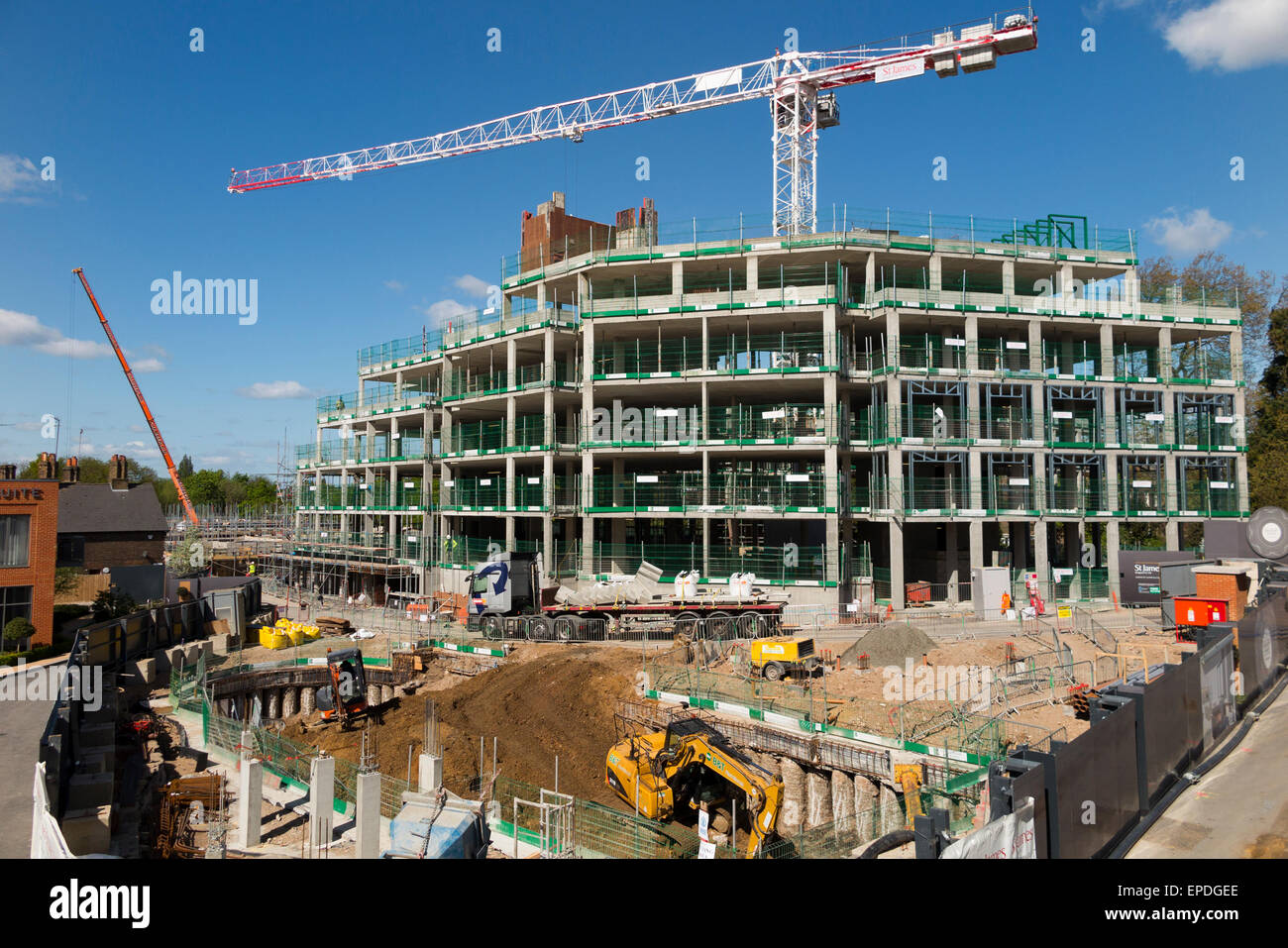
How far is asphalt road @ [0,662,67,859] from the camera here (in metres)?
11.4

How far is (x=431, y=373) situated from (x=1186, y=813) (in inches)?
1914

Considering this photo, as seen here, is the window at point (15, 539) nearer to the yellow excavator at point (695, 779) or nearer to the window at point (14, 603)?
the window at point (14, 603)

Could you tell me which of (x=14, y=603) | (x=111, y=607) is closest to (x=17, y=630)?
(x=14, y=603)

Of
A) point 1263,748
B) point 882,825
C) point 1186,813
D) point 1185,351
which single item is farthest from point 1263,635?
point 1185,351

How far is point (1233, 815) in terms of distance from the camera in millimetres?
9109

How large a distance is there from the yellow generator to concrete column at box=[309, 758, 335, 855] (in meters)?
12.9

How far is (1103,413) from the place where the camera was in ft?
126

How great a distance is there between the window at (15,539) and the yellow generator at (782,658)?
24619 mm

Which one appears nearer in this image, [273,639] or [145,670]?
[145,670]

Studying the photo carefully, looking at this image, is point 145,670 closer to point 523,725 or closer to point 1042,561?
point 523,725

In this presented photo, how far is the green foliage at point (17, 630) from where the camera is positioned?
23.9 meters

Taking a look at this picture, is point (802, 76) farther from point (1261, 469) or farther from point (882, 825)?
point (882, 825)

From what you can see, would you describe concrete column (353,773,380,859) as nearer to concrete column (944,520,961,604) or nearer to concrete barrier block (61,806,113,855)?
concrete barrier block (61,806,113,855)

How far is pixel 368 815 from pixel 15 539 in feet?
70.2
